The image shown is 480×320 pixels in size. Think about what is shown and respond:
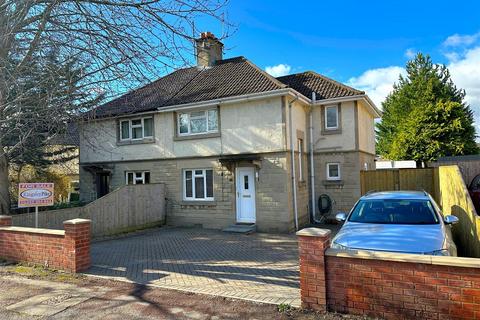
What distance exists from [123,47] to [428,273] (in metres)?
7.37

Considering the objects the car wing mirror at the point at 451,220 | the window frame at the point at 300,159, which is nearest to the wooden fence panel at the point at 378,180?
the window frame at the point at 300,159

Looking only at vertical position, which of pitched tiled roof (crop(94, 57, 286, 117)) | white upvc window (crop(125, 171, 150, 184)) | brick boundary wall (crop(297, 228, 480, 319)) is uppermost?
pitched tiled roof (crop(94, 57, 286, 117))

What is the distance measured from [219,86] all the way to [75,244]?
9.80 metres

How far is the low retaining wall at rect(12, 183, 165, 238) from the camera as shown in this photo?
1120 centimetres

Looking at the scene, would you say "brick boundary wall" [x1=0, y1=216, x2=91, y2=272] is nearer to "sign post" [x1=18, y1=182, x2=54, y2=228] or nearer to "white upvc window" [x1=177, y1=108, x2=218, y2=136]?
"sign post" [x1=18, y1=182, x2=54, y2=228]

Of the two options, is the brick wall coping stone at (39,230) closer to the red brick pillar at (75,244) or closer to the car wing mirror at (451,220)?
the red brick pillar at (75,244)

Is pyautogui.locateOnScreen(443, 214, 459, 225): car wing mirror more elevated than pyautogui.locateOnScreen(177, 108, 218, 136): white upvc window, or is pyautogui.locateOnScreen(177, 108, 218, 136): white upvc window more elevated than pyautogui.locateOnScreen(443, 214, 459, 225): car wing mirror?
pyautogui.locateOnScreen(177, 108, 218, 136): white upvc window

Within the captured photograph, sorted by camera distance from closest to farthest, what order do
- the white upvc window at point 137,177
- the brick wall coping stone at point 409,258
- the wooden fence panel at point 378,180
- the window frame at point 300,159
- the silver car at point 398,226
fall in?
the brick wall coping stone at point 409,258, the silver car at point 398,226, the window frame at point 300,159, the wooden fence panel at point 378,180, the white upvc window at point 137,177

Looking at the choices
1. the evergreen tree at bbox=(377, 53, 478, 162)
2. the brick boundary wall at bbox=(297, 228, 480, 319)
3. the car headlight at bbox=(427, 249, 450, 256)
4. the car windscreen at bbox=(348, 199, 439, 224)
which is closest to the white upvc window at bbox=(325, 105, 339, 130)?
the car windscreen at bbox=(348, 199, 439, 224)

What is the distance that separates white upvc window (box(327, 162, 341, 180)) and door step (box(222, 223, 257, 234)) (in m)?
4.15

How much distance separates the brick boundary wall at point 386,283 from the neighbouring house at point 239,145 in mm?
8093

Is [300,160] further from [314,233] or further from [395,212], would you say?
[314,233]

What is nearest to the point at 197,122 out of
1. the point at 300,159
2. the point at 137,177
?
the point at 137,177

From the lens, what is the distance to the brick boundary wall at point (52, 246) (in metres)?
7.21
